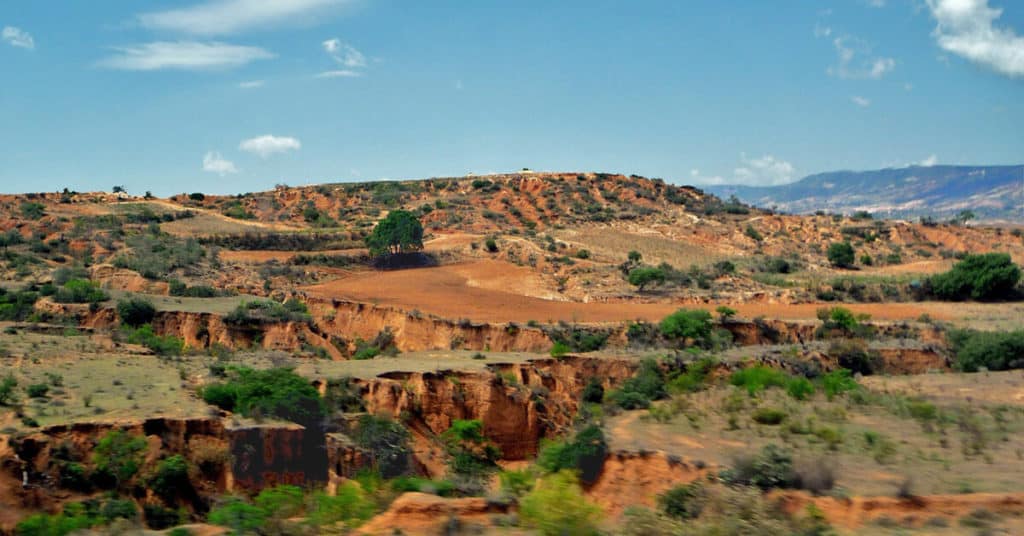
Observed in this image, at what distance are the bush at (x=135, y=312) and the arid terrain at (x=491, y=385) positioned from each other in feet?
0.27

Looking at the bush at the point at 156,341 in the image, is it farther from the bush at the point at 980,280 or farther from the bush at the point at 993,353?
the bush at the point at 980,280

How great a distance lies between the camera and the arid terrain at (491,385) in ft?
34.0

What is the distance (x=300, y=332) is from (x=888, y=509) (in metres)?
23.2

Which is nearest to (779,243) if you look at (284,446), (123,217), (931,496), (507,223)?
(507,223)

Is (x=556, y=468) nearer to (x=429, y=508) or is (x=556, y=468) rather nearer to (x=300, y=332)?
(x=429, y=508)

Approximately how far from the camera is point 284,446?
17.0m

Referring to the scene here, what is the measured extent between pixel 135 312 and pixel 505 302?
14543 millimetres

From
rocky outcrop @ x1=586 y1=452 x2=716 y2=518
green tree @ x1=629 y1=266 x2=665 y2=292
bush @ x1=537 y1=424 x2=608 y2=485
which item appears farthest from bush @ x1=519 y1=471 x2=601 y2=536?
green tree @ x1=629 y1=266 x2=665 y2=292

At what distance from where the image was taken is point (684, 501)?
10.1 m

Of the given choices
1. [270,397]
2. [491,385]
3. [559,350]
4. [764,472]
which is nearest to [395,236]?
[559,350]

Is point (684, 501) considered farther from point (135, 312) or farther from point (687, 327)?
point (135, 312)

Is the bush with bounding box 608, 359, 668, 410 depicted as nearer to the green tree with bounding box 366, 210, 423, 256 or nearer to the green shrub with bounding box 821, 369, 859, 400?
the green shrub with bounding box 821, 369, 859, 400

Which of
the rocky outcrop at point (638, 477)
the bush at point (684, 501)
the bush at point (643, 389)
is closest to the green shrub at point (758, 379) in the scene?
the bush at point (643, 389)

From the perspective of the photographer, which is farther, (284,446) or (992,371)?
(992,371)
